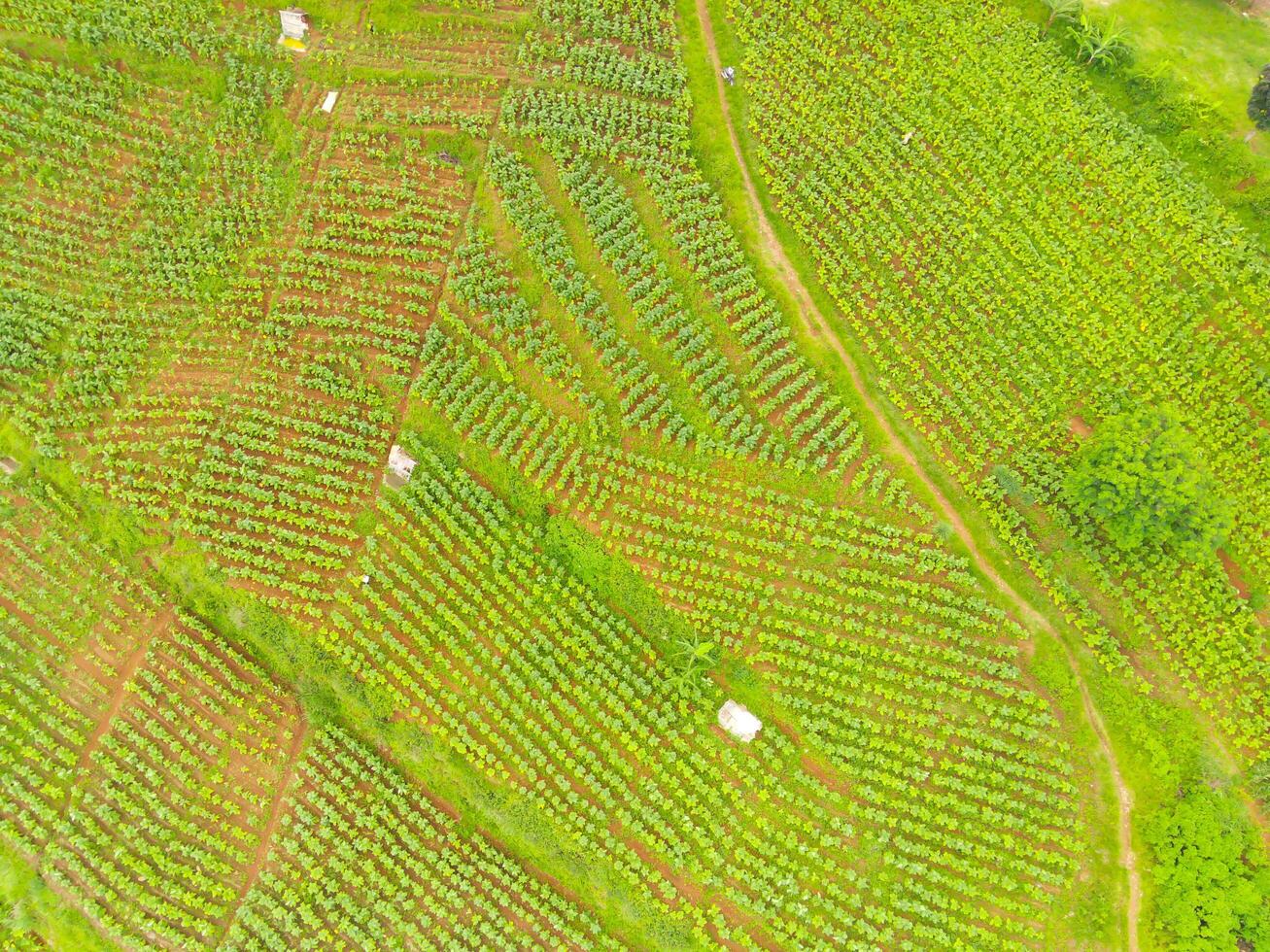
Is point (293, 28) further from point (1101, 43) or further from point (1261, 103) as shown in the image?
point (1261, 103)

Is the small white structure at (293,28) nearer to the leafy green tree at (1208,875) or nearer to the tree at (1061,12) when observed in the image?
the tree at (1061,12)

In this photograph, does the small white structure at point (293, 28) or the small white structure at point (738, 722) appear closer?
the small white structure at point (738, 722)

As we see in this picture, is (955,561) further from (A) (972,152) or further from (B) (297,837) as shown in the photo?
(B) (297,837)

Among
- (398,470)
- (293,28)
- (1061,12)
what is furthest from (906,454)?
(293,28)

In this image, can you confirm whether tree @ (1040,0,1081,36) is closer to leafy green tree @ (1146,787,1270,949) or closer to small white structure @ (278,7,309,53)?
A: leafy green tree @ (1146,787,1270,949)

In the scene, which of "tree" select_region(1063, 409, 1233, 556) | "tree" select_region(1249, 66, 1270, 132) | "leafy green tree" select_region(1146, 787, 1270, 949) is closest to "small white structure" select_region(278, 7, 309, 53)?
"tree" select_region(1063, 409, 1233, 556)

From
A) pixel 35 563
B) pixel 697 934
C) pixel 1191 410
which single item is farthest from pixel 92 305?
pixel 1191 410

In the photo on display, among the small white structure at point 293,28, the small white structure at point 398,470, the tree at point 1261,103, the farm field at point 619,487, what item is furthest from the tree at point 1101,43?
the small white structure at point 293,28
